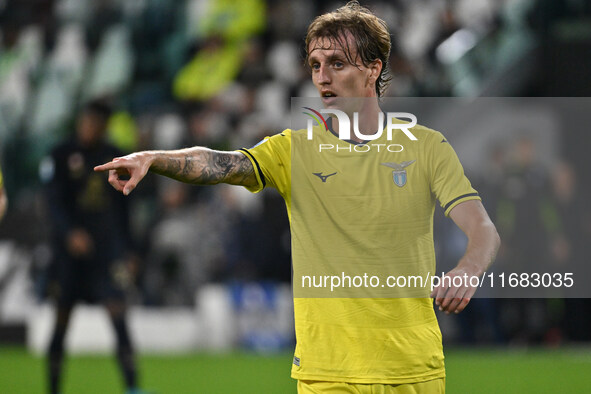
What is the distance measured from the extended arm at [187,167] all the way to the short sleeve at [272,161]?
3cm

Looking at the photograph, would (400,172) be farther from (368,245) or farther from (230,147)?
(230,147)

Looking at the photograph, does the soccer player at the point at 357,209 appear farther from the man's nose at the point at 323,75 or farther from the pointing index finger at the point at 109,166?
the pointing index finger at the point at 109,166

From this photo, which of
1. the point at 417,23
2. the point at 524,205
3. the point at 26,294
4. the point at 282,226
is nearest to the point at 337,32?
the point at 524,205

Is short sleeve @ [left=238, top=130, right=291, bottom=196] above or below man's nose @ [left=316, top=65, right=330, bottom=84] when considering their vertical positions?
below

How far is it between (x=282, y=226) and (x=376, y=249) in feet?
28.6

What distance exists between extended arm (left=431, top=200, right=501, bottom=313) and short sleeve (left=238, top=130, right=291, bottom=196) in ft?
2.21

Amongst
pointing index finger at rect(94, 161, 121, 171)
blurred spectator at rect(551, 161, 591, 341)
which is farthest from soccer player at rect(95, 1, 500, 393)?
blurred spectator at rect(551, 161, 591, 341)

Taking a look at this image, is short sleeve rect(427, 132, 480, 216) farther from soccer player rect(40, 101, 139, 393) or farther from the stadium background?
soccer player rect(40, 101, 139, 393)

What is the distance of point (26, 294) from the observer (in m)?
12.6

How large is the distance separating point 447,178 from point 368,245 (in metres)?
0.39

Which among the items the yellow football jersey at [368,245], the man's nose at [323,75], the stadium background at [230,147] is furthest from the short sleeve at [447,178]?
the stadium background at [230,147]

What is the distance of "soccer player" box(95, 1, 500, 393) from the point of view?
3463 millimetres

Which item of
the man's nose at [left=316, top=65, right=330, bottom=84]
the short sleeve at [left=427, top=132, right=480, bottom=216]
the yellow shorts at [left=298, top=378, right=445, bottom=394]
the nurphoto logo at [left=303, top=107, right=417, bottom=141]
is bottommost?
the yellow shorts at [left=298, top=378, right=445, bottom=394]

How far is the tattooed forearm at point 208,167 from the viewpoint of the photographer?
134 inches
